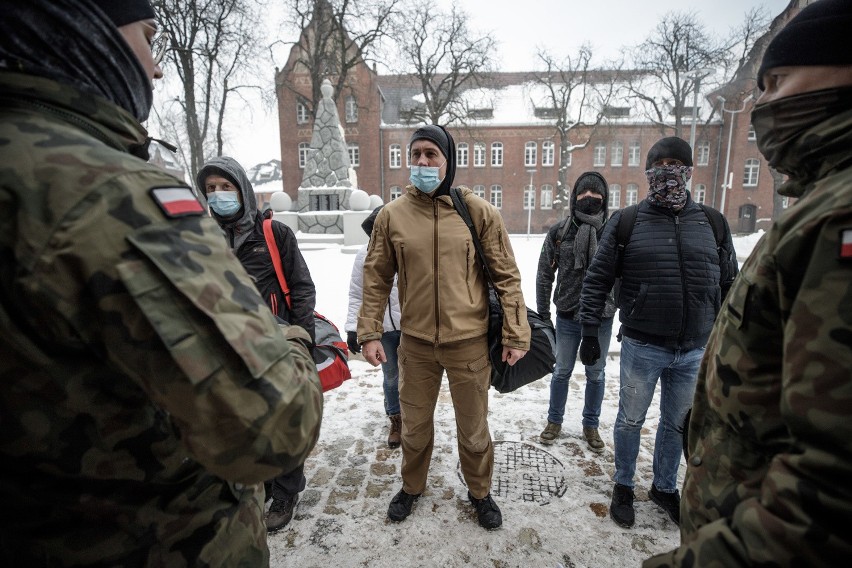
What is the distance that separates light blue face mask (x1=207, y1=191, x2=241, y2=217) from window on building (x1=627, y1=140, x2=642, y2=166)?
1502 inches

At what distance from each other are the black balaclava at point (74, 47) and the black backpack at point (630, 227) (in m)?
2.71

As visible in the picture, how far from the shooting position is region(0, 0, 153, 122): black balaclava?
33.1 inches

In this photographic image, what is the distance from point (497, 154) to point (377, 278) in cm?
3537

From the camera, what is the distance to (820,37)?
3.43 feet

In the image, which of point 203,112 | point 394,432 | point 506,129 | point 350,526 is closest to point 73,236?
point 350,526

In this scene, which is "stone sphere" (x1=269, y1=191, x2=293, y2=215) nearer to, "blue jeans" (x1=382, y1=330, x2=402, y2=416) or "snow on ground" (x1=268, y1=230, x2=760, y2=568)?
"snow on ground" (x1=268, y1=230, x2=760, y2=568)

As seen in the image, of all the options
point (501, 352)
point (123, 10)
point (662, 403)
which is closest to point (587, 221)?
point (662, 403)

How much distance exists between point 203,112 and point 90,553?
22.7 metres

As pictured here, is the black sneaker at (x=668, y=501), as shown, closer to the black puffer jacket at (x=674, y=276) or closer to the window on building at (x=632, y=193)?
the black puffer jacket at (x=674, y=276)

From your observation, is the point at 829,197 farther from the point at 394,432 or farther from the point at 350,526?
the point at 394,432

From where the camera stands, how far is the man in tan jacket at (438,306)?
263 centimetres

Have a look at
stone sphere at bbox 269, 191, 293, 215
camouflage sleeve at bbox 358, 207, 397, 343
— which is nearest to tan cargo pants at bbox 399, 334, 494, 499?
camouflage sleeve at bbox 358, 207, 397, 343

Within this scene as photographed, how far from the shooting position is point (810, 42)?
106 cm

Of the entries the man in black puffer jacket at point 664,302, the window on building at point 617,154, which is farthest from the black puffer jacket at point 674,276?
the window on building at point 617,154
